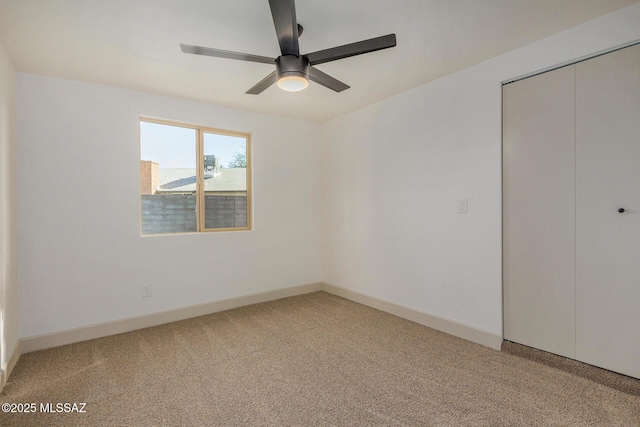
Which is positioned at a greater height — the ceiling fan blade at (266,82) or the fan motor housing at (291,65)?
the ceiling fan blade at (266,82)

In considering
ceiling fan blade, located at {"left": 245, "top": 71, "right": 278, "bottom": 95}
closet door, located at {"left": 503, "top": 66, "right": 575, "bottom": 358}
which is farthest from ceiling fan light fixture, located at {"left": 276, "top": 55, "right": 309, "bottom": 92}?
closet door, located at {"left": 503, "top": 66, "right": 575, "bottom": 358}

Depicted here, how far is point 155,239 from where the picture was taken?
3.31 m

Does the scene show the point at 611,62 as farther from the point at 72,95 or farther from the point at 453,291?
the point at 72,95

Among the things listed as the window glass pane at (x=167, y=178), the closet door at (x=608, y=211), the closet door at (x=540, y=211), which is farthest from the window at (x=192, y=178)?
the closet door at (x=608, y=211)

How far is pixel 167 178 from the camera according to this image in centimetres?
345

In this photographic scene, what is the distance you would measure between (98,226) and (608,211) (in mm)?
4180

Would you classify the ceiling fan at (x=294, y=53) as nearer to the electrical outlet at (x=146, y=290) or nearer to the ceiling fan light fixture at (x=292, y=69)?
the ceiling fan light fixture at (x=292, y=69)

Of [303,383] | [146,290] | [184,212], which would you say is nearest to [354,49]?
[303,383]

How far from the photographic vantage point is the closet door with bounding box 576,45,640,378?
79.4 inches

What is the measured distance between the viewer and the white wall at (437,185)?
261cm

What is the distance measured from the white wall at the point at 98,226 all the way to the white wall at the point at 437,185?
132 centimetres

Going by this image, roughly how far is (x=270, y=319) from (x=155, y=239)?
149 cm

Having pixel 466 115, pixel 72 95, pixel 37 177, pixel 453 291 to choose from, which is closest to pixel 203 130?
pixel 72 95

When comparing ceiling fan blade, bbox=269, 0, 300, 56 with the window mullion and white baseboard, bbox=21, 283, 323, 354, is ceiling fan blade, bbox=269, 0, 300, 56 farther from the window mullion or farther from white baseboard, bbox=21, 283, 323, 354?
white baseboard, bbox=21, 283, 323, 354
